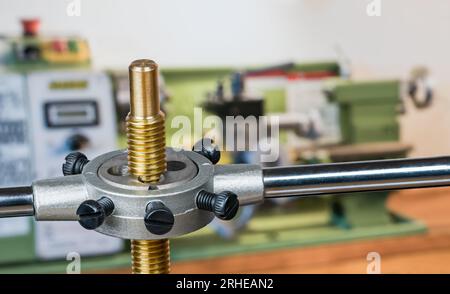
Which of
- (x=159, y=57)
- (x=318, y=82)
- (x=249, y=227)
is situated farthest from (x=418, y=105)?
(x=159, y=57)

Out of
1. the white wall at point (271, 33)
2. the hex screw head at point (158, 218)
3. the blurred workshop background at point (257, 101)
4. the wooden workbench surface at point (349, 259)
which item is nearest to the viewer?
the hex screw head at point (158, 218)

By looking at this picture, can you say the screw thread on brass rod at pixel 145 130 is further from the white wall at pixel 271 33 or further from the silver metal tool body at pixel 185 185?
the white wall at pixel 271 33

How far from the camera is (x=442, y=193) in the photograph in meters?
2.43

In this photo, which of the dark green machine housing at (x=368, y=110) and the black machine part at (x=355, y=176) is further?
the dark green machine housing at (x=368, y=110)

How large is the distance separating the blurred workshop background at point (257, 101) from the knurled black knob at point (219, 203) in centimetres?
150

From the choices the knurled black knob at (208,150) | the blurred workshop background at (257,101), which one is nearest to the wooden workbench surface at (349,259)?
the blurred workshop background at (257,101)

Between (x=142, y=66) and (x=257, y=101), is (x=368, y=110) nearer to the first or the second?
(x=257, y=101)

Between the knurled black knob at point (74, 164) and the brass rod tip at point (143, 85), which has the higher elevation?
the brass rod tip at point (143, 85)

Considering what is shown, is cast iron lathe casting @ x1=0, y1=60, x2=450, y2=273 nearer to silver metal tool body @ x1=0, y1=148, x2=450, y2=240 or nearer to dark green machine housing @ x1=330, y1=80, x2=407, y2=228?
silver metal tool body @ x1=0, y1=148, x2=450, y2=240

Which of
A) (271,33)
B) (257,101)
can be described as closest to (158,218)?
(257,101)

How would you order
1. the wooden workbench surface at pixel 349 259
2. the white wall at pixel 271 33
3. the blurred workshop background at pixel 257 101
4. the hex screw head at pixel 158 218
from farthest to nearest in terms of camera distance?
1. the white wall at pixel 271 33
2. the wooden workbench surface at pixel 349 259
3. the blurred workshop background at pixel 257 101
4. the hex screw head at pixel 158 218

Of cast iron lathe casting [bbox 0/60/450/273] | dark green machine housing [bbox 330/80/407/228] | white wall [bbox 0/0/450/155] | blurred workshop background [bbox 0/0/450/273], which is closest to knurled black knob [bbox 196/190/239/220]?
cast iron lathe casting [bbox 0/60/450/273]

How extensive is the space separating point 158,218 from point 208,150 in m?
0.08

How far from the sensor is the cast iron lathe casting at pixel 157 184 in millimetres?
364
